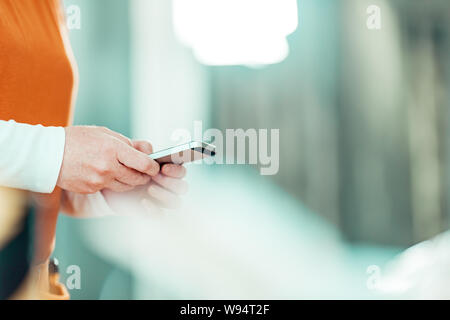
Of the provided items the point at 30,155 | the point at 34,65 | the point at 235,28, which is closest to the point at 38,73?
the point at 34,65

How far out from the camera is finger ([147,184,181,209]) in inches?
28.7

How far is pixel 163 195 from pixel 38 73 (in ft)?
0.84

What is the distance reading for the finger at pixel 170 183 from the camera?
0.71m

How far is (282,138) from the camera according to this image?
61.3 inches

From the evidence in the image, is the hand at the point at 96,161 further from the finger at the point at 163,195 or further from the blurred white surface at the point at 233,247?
the blurred white surface at the point at 233,247

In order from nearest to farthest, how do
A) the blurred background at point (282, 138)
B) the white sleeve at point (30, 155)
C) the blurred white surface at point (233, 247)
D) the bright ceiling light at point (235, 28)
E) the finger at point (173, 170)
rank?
the white sleeve at point (30, 155) < the finger at point (173, 170) < the bright ceiling light at point (235, 28) < the blurred background at point (282, 138) < the blurred white surface at point (233, 247)

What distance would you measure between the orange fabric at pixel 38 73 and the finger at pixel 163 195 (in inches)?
5.7

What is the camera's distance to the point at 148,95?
4.64 feet

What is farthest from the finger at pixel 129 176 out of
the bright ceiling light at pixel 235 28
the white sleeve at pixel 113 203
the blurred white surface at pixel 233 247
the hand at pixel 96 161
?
the blurred white surface at pixel 233 247

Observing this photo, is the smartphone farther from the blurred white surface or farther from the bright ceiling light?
the blurred white surface

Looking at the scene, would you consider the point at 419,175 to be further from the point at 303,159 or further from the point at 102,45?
the point at 102,45

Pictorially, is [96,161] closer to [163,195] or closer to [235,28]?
[163,195]

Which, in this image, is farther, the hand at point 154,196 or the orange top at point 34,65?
the hand at point 154,196

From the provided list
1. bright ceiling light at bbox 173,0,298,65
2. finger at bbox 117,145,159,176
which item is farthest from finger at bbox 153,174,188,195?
bright ceiling light at bbox 173,0,298,65
